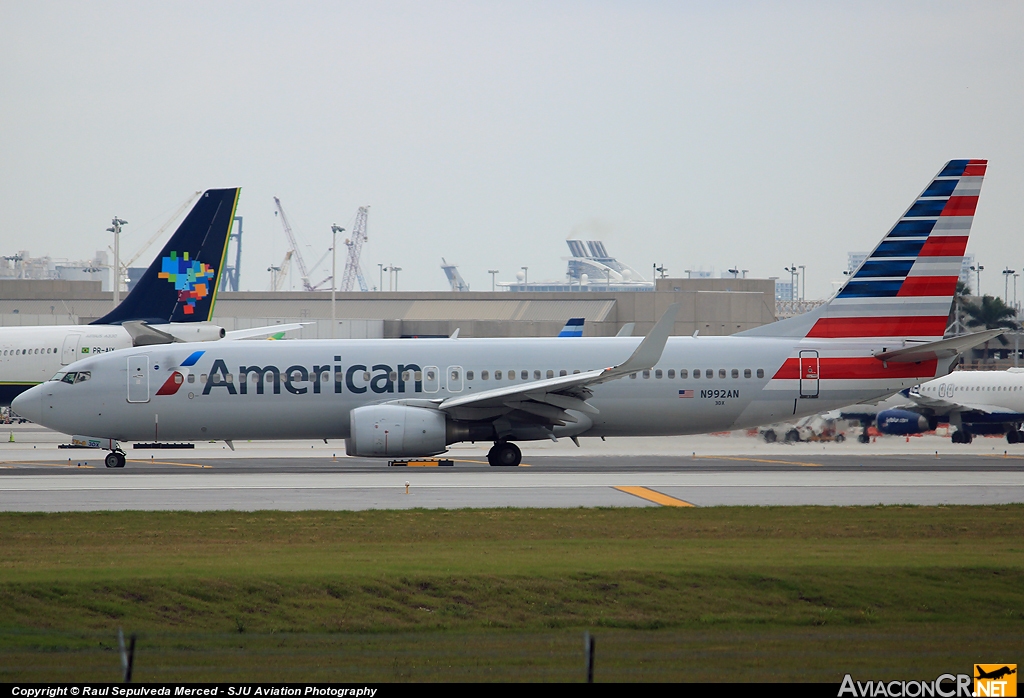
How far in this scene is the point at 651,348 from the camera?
27.1 meters

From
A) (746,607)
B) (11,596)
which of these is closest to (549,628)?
(746,607)

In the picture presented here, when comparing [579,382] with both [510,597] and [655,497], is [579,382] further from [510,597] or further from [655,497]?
[510,597]

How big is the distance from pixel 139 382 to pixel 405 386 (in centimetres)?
745

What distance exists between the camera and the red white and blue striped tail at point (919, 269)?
3053 centimetres

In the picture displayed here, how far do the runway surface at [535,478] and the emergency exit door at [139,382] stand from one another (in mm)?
2066

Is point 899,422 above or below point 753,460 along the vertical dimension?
above

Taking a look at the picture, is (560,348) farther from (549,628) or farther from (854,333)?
(549,628)

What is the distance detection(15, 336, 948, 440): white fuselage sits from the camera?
97.9 ft

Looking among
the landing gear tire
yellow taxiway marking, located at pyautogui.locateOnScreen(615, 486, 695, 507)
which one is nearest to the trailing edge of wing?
the landing gear tire

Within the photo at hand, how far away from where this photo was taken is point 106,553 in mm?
16141

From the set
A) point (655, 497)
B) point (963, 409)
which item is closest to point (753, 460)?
point (655, 497)

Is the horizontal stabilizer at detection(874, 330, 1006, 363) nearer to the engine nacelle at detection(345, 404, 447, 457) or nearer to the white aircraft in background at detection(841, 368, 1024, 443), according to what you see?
the white aircraft in background at detection(841, 368, 1024, 443)

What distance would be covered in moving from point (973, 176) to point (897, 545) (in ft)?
57.8

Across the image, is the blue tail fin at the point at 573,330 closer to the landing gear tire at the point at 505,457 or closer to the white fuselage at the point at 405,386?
the white fuselage at the point at 405,386
